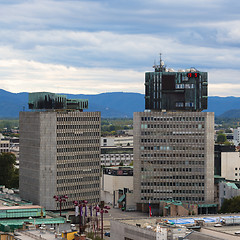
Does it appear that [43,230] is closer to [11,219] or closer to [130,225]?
[130,225]

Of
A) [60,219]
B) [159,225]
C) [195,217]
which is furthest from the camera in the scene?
[60,219]

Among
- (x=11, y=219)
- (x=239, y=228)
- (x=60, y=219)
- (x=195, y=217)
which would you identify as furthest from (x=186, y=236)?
(x=11, y=219)

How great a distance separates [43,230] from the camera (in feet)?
466

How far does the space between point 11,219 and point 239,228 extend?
69.5 metres

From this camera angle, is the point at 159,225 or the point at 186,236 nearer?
the point at 186,236

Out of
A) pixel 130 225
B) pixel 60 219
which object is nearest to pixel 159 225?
pixel 130 225

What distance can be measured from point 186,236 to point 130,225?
20.1 metres

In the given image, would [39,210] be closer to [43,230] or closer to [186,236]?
[43,230]

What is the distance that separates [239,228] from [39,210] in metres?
68.4

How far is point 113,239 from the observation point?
158 m

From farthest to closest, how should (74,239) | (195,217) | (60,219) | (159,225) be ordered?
(60,219) < (195,217) < (159,225) < (74,239)

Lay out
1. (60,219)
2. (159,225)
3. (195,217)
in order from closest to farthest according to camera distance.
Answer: (159,225) → (195,217) → (60,219)

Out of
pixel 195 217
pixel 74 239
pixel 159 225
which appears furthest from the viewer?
pixel 195 217

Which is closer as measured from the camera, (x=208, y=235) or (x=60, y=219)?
(x=208, y=235)
